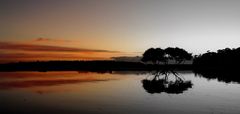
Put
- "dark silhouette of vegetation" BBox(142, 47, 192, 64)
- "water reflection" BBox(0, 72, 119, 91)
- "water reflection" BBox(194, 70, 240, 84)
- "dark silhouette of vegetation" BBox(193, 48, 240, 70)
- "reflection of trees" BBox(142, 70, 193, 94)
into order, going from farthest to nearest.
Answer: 1. "dark silhouette of vegetation" BBox(193, 48, 240, 70)
2. "dark silhouette of vegetation" BBox(142, 47, 192, 64)
3. "water reflection" BBox(194, 70, 240, 84)
4. "water reflection" BBox(0, 72, 119, 91)
5. "reflection of trees" BBox(142, 70, 193, 94)

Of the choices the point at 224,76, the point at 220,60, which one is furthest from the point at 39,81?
the point at 220,60

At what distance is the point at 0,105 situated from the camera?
96.8 ft

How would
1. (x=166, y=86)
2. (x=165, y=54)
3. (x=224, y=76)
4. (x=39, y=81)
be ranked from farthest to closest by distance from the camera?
(x=165, y=54), (x=224, y=76), (x=39, y=81), (x=166, y=86)

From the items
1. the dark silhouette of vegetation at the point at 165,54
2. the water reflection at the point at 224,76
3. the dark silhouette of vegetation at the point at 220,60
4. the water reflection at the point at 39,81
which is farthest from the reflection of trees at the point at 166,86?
the dark silhouette of vegetation at the point at 220,60

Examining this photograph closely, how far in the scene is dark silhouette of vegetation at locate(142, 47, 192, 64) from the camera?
124 metres

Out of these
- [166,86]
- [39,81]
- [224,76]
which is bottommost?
[166,86]

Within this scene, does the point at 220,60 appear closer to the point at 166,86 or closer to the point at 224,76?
the point at 224,76

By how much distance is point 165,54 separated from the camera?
128 metres

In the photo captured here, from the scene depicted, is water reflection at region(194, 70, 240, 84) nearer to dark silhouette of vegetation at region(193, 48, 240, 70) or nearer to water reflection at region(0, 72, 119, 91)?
water reflection at region(0, 72, 119, 91)

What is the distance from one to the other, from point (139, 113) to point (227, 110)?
8389mm

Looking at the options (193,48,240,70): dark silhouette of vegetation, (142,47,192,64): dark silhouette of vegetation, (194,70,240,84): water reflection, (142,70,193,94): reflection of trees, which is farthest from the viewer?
(193,48,240,70): dark silhouette of vegetation

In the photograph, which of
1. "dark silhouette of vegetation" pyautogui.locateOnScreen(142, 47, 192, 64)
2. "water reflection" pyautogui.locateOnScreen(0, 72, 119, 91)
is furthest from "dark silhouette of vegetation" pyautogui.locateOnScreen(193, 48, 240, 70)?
"water reflection" pyautogui.locateOnScreen(0, 72, 119, 91)

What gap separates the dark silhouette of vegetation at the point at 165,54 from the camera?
12394 cm

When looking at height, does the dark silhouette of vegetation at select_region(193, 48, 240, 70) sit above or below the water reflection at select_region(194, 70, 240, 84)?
above
